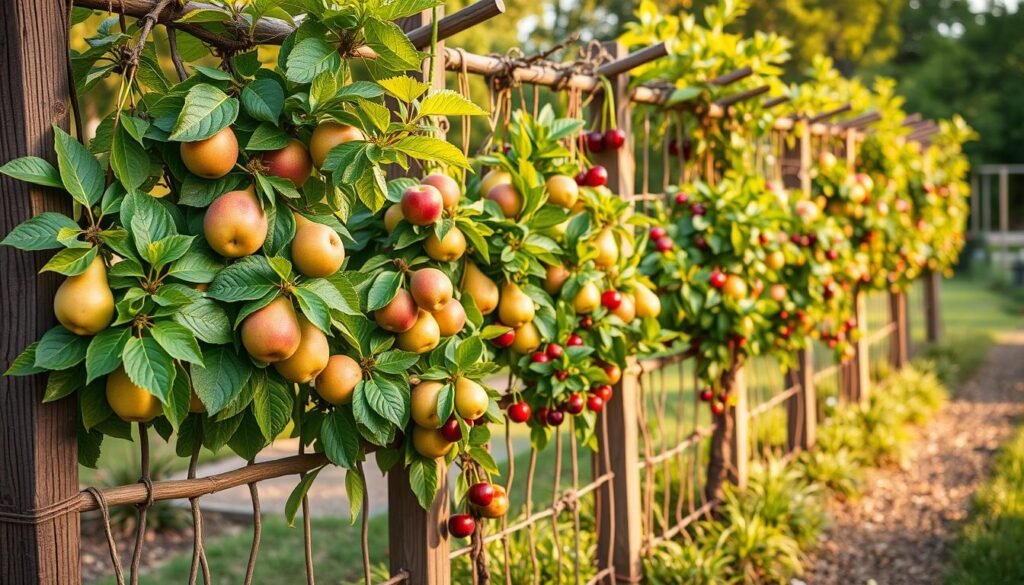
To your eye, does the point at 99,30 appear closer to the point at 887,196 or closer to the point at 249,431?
the point at 249,431

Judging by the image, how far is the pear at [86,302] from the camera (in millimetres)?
1562

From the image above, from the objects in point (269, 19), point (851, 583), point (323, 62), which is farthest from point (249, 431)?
point (851, 583)

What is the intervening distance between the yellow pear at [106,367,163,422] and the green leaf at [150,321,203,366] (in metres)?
0.09

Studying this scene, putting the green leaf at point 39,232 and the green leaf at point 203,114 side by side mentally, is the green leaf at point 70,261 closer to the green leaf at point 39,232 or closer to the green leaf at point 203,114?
the green leaf at point 39,232

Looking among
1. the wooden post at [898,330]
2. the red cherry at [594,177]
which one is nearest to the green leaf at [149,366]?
the red cherry at [594,177]

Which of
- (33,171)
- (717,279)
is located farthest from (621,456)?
(33,171)

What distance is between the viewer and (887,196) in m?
6.10

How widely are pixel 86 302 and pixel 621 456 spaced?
7.52 feet

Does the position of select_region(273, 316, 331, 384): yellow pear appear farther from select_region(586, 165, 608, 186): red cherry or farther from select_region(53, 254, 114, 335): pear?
select_region(586, 165, 608, 186): red cherry

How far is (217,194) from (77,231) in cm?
26

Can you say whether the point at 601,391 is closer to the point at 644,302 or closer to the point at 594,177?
the point at 644,302

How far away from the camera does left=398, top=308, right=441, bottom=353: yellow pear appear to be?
2.12 m

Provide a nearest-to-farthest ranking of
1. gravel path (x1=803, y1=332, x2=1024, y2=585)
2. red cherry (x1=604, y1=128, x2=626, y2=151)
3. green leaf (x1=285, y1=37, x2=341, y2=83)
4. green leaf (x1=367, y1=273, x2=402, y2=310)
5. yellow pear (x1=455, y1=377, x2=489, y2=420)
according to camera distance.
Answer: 1. green leaf (x1=285, y1=37, x2=341, y2=83)
2. green leaf (x1=367, y1=273, x2=402, y2=310)
3. yellow pear (x1=455, y1=377, x2=489, y2=420)
4. red cherry (x1=604, y1=128, x2=626, y2=151)
5. gravel path (x1=803, y1=332, x2=1024, y2=585)

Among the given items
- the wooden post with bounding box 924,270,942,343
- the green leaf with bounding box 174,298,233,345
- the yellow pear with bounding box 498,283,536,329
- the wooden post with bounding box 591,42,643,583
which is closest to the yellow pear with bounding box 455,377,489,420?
the yellow pear with bounding box 498,283,536,329
